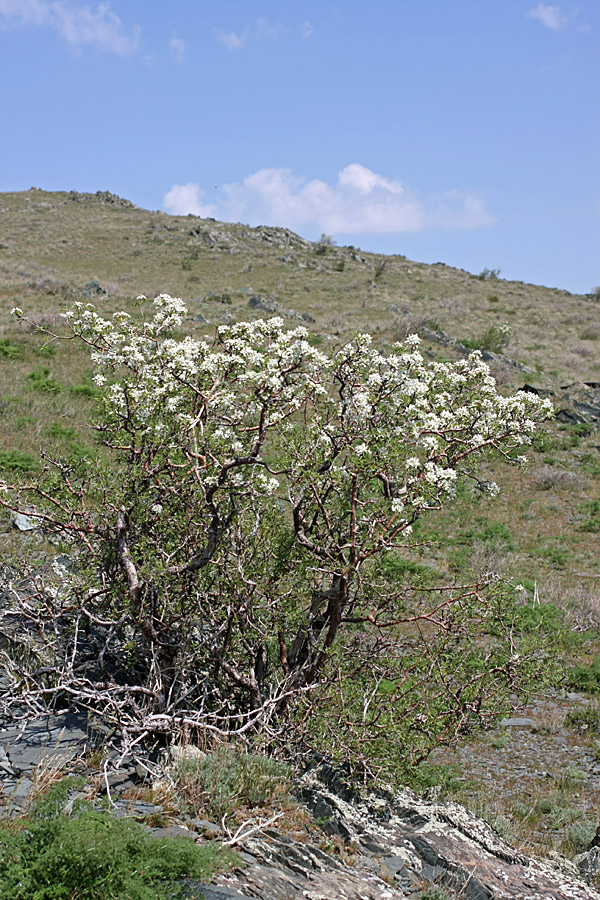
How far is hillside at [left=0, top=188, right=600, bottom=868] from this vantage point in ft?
A: 37.0

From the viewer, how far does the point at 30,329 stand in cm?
2162

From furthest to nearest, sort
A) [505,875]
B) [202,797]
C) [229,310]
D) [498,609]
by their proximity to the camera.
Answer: [229,310] → [498,609] → [505,875] → [202,797]

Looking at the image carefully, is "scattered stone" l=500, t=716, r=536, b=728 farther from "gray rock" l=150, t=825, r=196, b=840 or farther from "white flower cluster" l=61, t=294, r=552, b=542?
"gray rock" l=150, t=825, r=196, b=840

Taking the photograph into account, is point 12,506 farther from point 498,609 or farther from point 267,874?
point 498,609

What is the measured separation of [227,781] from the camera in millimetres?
4262

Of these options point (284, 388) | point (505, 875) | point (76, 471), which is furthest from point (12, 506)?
point (505, 875)

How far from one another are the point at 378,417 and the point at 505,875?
127 inches

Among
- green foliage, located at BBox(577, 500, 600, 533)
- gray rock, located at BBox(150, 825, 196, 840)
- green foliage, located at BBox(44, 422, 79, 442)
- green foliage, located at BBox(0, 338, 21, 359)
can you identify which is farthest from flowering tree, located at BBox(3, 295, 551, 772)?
green foliage, located at BBox(0, 338, 21, 359)

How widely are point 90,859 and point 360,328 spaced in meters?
26.1

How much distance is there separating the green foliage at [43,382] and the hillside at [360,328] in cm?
4

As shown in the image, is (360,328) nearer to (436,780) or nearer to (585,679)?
(585,679)

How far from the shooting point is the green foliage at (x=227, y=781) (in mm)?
4133

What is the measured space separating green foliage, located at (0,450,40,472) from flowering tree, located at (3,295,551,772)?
4.65m

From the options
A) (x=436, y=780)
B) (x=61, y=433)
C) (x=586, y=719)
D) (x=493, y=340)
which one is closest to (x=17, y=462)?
(x=61, y=433)
